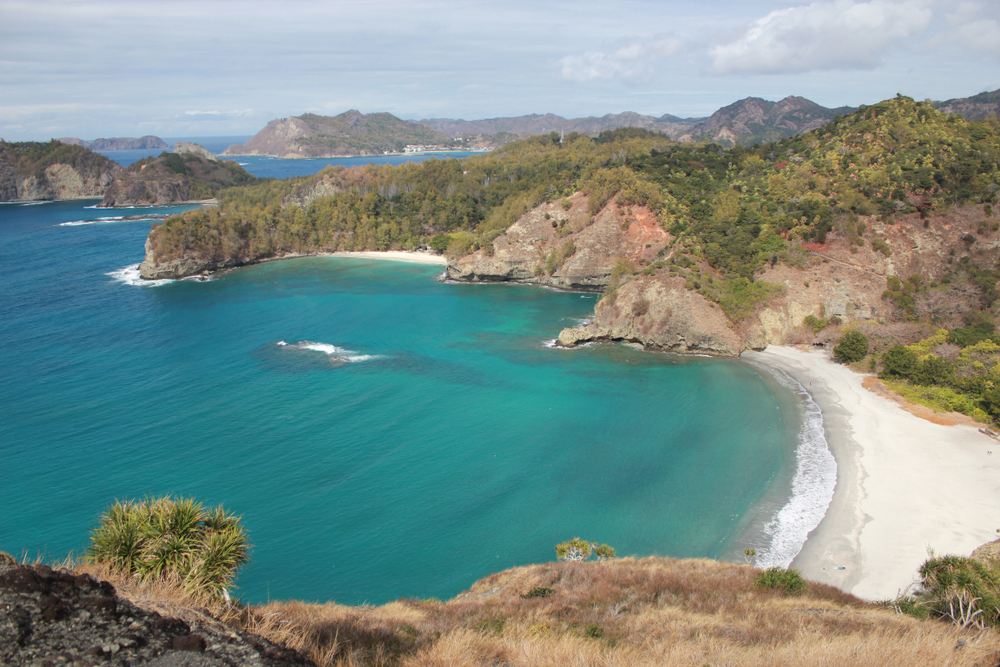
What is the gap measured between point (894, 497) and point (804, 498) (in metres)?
4.73

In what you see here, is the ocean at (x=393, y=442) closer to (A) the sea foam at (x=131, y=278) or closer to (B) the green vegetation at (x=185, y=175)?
(A) the sea foam at (x=131, y=278)

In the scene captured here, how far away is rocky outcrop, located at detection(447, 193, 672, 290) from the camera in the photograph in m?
78.9

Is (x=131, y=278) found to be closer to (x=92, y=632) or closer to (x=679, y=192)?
(x=679, y=192)

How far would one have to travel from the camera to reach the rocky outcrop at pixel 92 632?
892cm

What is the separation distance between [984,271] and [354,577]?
206 feet

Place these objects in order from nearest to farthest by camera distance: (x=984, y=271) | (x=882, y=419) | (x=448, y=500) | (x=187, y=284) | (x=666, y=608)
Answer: (x=666, y=608)
(x=448, y=500)
(x=882, y=419)
(x=984, y=271)
(x=187, y=284)

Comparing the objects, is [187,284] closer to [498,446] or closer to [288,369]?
[288,369]

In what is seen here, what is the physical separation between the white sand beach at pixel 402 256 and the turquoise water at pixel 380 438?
107ft

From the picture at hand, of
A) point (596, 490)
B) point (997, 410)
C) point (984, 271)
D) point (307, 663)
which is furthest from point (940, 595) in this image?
point (984, 271)

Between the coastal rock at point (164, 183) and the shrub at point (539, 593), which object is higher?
the coastal rock at point (164, 183)

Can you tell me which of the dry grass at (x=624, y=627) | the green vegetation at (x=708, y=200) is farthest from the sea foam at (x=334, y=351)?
the dry grass at (x=624, y=627)

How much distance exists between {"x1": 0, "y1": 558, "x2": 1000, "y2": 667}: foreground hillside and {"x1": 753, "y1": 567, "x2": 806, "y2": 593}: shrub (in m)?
0.22

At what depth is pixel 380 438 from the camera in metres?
39.2

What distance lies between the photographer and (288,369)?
170 feet
